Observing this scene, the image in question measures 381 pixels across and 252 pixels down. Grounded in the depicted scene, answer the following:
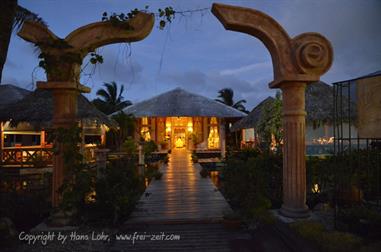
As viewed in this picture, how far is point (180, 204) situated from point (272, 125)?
7037mm

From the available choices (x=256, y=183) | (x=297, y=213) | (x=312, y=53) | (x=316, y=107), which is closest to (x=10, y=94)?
(x=256, y=183)

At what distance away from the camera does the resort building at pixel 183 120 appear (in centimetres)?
1708

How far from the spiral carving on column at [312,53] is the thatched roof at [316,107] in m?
9.25

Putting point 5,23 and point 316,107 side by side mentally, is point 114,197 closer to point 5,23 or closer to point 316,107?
point 5,23

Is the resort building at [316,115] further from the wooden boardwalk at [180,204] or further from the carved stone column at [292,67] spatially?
the carved stone column at [292,67]

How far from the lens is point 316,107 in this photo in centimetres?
1503

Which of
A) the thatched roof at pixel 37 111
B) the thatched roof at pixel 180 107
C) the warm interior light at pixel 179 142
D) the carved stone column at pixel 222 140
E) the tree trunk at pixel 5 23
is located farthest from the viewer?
the warm interior light at pixel 179 142

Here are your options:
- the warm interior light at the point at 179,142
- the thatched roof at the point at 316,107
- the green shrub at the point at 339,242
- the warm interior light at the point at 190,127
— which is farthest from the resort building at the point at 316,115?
the green shrub at the point at 339,242

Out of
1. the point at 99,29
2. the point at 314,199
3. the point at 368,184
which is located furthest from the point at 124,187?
the point at 368,184

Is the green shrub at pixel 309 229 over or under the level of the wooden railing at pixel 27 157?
under

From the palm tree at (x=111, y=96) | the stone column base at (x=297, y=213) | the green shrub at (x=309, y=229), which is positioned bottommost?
the green shrub at (x=309, y=229)

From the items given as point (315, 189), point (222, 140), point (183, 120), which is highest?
point (183, 120)

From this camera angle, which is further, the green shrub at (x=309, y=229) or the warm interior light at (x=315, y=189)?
the warm interior light at (x=315, y=189)

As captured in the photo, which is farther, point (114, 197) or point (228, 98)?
point (228, 98)
